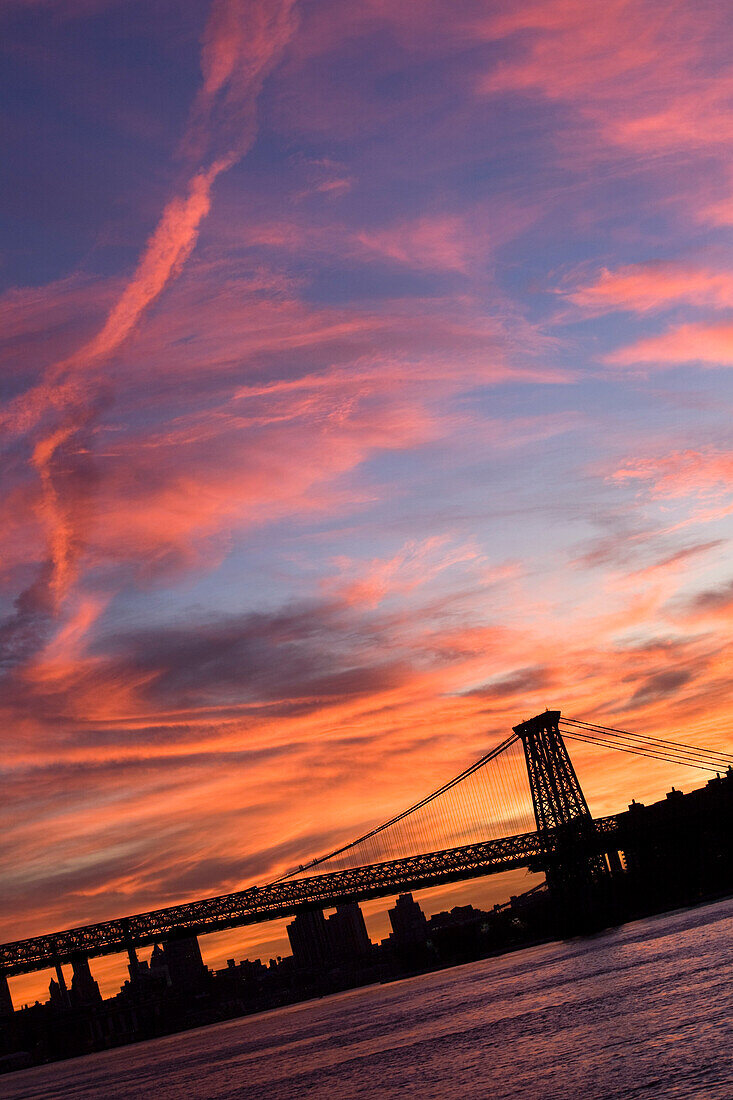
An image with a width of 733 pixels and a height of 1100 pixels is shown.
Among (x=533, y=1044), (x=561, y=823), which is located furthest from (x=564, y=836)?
(x=533, y=1044)

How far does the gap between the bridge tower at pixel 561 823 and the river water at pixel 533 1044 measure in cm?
2489

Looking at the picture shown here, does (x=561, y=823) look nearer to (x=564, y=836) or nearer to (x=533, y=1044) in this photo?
(x=564, y=836)

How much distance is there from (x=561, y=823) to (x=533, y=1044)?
84863 mm

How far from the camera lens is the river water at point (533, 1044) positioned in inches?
1377

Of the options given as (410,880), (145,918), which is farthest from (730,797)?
(145,918)

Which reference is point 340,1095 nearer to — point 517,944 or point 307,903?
point 307,903

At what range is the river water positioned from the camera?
115 ft

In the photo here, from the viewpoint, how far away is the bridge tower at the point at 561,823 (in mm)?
126125

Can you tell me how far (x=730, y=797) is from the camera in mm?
150875

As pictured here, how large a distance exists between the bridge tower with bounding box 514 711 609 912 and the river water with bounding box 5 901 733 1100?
24.9 m

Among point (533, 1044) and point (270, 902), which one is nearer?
point (533, 1044)

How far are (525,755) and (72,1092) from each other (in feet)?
214

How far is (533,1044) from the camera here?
4678cm

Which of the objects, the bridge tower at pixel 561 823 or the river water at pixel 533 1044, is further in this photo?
the bridge tower at pixel 561 823
